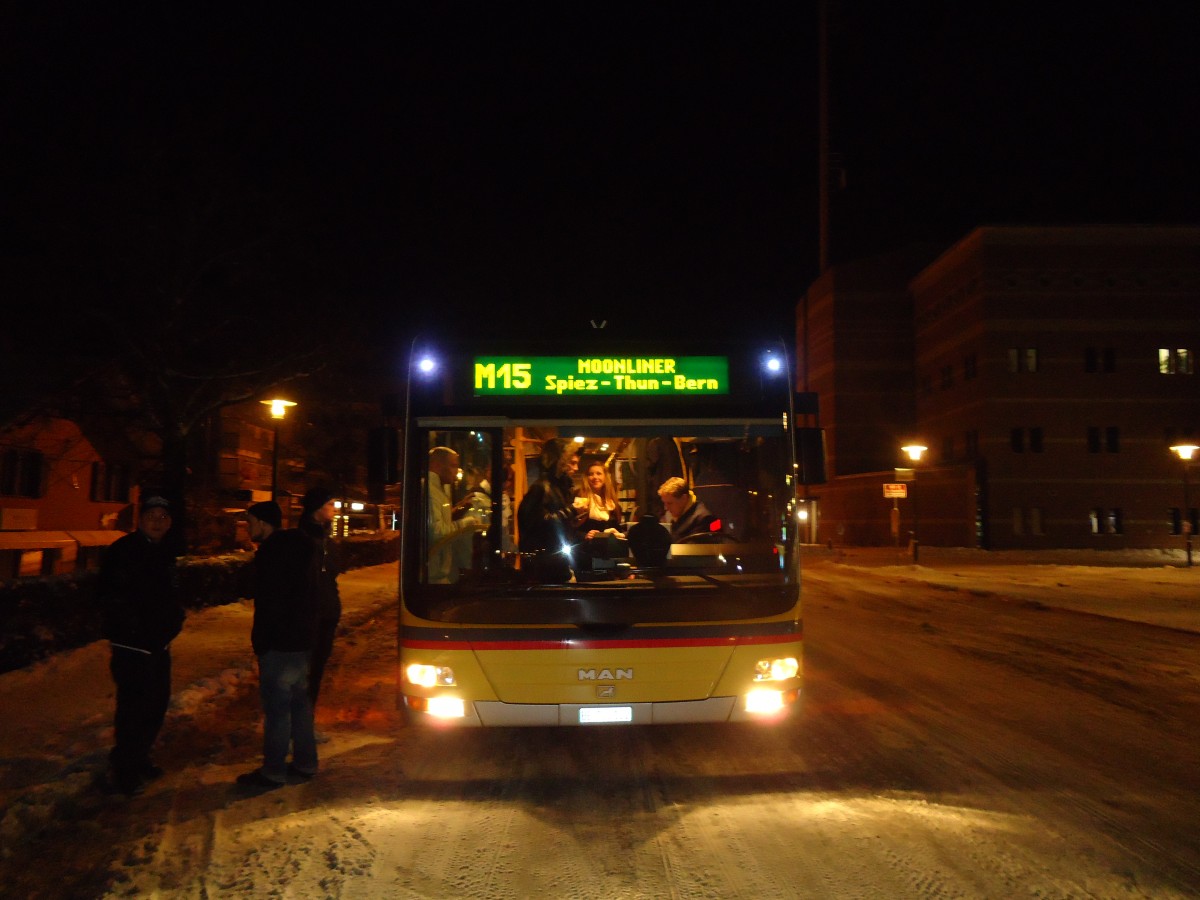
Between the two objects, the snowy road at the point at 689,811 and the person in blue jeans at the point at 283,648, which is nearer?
the snowy road at the point at 689,811

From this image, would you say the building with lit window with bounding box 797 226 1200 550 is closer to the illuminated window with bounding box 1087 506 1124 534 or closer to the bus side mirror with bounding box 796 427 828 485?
the illuminated window with bounding box 1087 506 1124 534

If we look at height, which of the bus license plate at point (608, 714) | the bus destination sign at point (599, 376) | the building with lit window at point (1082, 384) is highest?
the building with lit window at point (1082, 384)

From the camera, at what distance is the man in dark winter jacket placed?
575 cm

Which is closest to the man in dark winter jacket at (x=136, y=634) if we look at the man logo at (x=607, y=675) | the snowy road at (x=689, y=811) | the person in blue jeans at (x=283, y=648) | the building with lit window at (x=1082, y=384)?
the snowy road at (x=689, y=811)

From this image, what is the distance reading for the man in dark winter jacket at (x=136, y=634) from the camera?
5.75m

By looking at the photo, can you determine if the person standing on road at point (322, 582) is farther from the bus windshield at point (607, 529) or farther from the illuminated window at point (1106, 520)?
the illuminated window at point (1106, 520)

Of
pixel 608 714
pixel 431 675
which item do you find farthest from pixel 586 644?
pixel 431 675

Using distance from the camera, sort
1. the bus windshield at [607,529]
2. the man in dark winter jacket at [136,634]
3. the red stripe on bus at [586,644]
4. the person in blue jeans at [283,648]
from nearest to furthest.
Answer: the man in dark winter jacket at [136,634] → the person in blue jeans at [283,648] → the red stripe on bus at [586,644] → the bus windshield at [607,529]

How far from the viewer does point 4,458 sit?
25688mm

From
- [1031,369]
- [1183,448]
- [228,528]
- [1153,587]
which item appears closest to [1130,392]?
[1031,369]

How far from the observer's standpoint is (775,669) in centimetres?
618

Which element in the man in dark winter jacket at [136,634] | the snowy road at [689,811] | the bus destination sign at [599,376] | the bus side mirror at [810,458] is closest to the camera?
the snowy road at [689,811]

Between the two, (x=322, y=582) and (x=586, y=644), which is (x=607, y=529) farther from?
(x=322, y=582)

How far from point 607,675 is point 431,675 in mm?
1127
